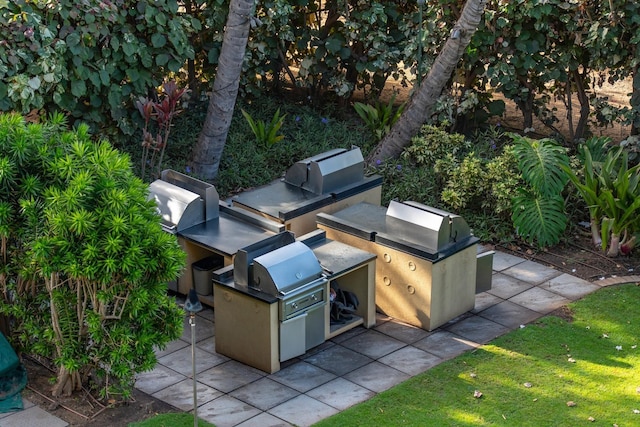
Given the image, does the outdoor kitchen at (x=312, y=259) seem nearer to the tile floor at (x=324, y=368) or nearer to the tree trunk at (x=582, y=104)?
the tile floor at (x=324, y=368)

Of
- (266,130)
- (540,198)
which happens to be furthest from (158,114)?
(540,198)

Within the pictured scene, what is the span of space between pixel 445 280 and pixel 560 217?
246cm

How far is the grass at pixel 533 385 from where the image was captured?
28.3 feet

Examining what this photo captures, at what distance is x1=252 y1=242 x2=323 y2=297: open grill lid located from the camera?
900cm

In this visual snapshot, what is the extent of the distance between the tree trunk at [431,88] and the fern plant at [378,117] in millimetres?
570

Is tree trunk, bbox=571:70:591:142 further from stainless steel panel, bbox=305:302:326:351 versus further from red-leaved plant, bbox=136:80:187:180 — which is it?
stainless steel panel, bbox=305:302:326:351

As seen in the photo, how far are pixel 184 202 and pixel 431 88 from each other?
4.31 m

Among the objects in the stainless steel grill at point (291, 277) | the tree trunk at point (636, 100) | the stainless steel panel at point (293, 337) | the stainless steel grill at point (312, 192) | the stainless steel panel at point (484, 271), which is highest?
the tree trunk at point (636, 100)

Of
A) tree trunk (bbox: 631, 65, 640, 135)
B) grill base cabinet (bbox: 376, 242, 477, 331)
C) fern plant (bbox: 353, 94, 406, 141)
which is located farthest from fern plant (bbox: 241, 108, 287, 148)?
tree trunk (bbox: 631, 65, 640, 135)

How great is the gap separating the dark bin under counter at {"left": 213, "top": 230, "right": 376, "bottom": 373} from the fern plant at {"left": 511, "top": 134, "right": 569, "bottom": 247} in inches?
104

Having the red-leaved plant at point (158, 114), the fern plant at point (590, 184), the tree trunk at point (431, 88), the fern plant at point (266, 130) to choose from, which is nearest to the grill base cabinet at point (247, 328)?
the red-leaved plant at point (158, 114)

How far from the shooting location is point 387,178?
13352 millimetres

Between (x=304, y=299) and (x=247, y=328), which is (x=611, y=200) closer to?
(x=304, y=299)

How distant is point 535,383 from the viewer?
30.3ft
